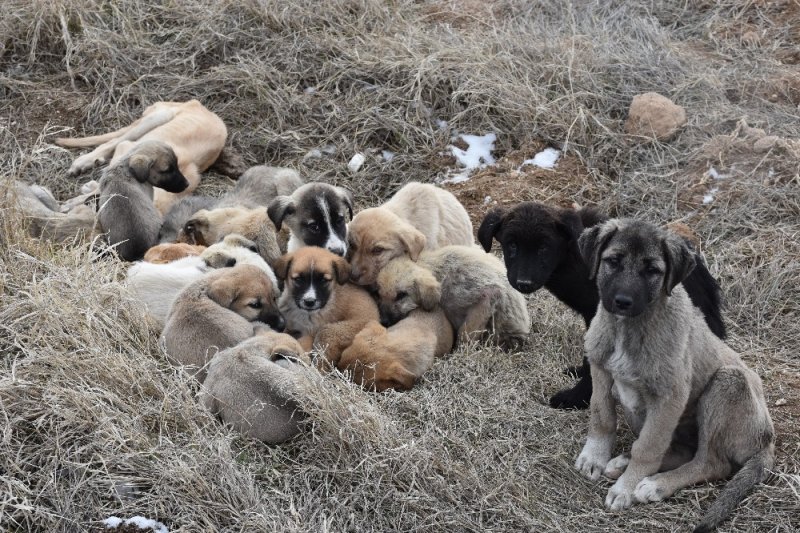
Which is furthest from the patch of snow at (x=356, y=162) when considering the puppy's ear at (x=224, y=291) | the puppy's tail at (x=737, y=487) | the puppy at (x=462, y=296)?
the puppy's tail at (x=737, y=487)

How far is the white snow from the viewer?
10.2 metres

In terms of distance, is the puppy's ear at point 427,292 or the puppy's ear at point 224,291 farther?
the puppy's ear at point 427,292

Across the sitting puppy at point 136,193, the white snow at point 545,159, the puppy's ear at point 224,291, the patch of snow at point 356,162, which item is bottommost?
the patch of snow at point 356,162

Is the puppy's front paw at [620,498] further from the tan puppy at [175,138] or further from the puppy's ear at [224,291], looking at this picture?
the tan puppy at [175,138]

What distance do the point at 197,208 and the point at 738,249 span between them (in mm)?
4656

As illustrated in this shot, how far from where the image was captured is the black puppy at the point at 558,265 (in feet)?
21.8

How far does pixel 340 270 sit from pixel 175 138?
3.59 metres

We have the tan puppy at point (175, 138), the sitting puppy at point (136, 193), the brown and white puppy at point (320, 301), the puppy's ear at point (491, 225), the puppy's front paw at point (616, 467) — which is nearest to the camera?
the puppy's front paw at point (616, 467)

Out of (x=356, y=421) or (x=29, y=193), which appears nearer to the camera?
(x=356, y=421)

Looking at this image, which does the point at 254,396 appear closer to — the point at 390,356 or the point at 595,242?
the point at 390,356

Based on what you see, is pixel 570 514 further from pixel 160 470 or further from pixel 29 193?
pixel 29 193

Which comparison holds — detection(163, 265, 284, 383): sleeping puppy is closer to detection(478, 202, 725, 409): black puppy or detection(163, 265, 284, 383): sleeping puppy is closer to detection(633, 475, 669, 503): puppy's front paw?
detection(478, 202, 725, 409): black puppy

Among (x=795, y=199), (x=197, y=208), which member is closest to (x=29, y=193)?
(x=197, y=208)

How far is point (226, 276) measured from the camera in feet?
22.0
